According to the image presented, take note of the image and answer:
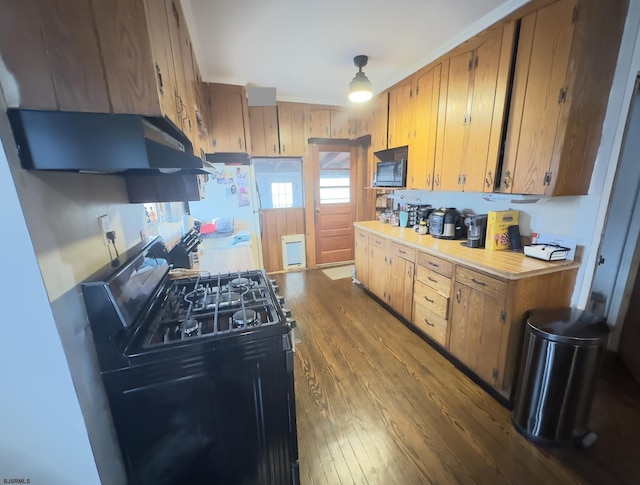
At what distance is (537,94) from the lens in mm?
1710

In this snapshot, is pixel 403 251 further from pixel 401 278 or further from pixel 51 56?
pixel 51 56

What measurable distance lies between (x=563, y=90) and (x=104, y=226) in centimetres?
256

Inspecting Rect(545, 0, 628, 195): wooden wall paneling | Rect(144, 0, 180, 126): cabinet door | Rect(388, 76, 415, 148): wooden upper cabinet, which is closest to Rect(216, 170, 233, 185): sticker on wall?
Rect(388, 76, 415, 148): wooden upper cabinet

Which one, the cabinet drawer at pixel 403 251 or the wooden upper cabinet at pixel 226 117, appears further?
the wooden upper cabinet at pixel 226 117

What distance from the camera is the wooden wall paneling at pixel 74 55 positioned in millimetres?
621

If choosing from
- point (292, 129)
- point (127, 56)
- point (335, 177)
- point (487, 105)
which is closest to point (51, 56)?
point (127, 56)

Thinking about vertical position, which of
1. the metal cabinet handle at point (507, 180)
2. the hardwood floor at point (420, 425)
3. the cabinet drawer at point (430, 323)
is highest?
the metal cabinet handle at point (507, 180)

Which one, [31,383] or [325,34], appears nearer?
[31,383]

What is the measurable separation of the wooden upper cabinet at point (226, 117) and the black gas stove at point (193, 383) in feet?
8.59

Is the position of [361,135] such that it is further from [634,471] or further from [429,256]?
[634,471]

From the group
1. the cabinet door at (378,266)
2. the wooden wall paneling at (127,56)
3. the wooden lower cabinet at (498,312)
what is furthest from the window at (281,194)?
the wooden wall paneling at (127,56)

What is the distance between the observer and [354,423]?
1664mm

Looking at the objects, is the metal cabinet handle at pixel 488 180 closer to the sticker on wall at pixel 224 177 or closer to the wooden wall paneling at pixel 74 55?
the wooden wall paneling at pixel 74 55

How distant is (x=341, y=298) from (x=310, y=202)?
1.71m
